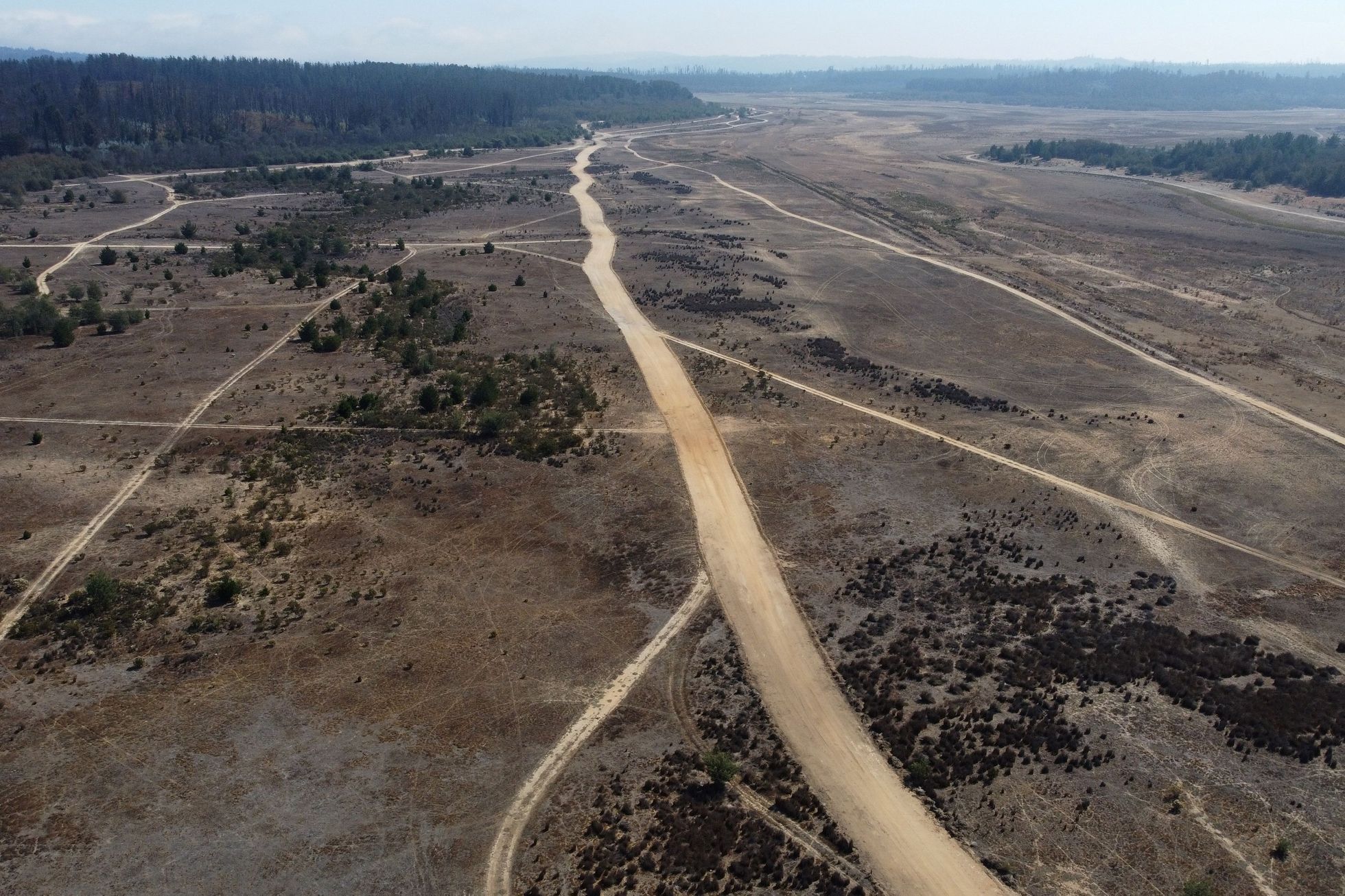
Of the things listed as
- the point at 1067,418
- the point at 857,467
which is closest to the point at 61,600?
the point at 857,467

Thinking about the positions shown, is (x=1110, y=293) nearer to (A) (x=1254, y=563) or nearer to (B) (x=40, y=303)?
(A) (x=1254, y=563)

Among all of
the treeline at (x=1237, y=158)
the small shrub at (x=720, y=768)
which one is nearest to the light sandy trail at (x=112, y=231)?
the small shrub at (x=720, y=768)

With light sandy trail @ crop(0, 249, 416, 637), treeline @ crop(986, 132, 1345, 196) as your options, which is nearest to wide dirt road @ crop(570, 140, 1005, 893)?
light sandy trail @ crop(0, 249, 416, 637)

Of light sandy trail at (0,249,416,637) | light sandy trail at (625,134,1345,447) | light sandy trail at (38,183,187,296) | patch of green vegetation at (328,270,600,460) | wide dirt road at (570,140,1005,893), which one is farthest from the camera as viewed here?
light sandy trail at (38,183,187,296)

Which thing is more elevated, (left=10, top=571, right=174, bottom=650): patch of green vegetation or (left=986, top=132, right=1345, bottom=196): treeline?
(left=986, top=132, right=1345, bottom=196): treeline

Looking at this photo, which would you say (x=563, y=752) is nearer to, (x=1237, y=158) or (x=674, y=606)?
(x=674, y=606)

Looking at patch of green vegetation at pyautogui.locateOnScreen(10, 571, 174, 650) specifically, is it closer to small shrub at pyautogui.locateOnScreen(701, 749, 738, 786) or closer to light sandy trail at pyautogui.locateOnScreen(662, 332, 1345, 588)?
small shrub at pyautogui.locateOnScreen(701, 749, 738, 786)

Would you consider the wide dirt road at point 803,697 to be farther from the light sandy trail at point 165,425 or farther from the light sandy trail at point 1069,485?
the light sandy trail at point 165,425

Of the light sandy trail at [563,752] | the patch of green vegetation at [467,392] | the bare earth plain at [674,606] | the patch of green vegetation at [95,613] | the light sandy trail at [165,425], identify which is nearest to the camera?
the light sandy trail at [563,752]
